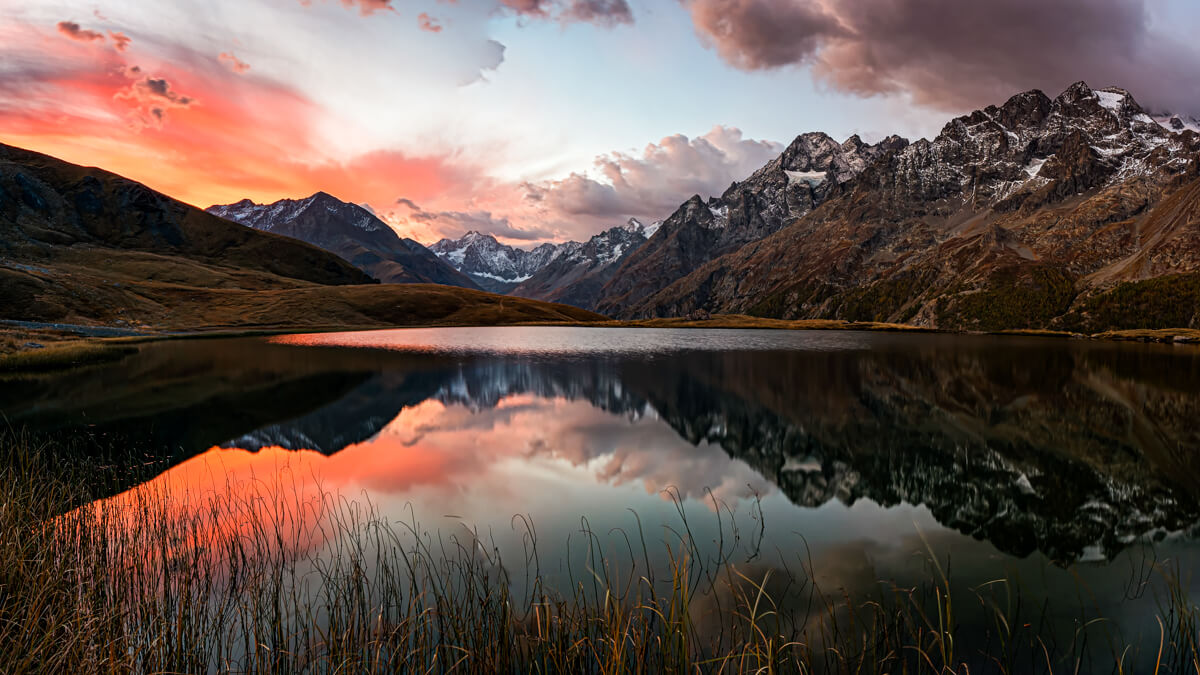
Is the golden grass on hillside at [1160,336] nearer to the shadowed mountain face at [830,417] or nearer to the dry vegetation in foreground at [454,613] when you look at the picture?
the shadowed mountain face at [830,417]

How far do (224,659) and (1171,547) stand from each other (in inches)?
1073

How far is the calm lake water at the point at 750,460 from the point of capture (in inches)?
651

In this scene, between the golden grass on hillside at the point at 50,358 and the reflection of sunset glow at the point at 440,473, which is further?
the golden grass on hillside at the point at 50,358

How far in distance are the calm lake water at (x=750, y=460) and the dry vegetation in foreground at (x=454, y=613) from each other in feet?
2.90

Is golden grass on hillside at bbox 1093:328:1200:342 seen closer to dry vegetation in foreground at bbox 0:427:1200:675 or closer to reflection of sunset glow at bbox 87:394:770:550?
reflection of sunset glow at bbox 87:394:770:550

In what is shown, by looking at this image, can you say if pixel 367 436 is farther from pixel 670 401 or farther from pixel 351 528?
pixel 670 401

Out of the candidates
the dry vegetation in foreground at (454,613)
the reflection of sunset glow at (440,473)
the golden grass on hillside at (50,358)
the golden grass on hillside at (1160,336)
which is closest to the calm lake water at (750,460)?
the reflection of sunset glow at (440,473)

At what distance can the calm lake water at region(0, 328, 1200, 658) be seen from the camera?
16.5 m

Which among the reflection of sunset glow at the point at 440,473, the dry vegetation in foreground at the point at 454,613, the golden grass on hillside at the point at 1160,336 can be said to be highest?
the golden grass on hillside at the point at 1160,336

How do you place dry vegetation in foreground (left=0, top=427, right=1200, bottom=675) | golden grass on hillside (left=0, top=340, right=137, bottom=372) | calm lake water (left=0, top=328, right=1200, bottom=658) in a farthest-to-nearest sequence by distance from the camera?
golden grass on hillside (left=0, top=340, right=137, bottom=372), calm lake water (left=0, top=328, right=1200, bottom=658), dry vegetation in foreground (left=0, top=427, right=1200, bottom=675)

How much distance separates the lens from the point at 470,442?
32.2m

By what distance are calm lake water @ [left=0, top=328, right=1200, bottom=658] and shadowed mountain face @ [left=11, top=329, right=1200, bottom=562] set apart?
0.20m

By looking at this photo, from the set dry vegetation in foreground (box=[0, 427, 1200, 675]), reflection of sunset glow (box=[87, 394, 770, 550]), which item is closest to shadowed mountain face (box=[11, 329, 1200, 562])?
reflection of sunset glow (box=[87, 394, 770, 550])

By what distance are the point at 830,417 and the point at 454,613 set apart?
111ft
